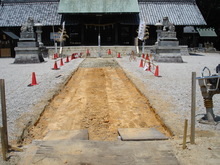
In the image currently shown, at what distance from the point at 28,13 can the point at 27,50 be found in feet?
56.5

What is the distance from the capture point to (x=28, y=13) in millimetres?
34750

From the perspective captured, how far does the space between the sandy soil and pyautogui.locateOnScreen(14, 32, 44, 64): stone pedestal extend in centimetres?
1140

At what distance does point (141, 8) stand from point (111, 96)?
2939cm

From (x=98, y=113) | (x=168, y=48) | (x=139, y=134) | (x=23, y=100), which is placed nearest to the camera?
(x=139, y=134)

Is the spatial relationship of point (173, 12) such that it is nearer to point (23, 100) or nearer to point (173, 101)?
point (173, 101)

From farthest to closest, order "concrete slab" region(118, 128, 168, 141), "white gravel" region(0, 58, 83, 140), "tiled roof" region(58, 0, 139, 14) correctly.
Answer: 1. "tiled roof" region(58, 0, 139, 14)
2. "white gravel" region(0, 58, 83, 140)
3. "concrete slab" region(118, 128, 168, 141)

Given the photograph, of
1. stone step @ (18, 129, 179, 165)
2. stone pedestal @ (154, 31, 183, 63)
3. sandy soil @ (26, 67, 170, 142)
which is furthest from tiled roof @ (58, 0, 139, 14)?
stone step @ (18, 129, 179, 165)

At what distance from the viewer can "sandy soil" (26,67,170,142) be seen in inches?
221

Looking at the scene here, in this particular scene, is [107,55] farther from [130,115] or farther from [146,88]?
[130,115]

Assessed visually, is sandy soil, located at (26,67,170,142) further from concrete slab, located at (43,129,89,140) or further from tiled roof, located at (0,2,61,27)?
tiled roof, located at (0,2,61,27)

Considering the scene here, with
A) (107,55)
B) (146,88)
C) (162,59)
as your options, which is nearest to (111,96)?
(146,88)

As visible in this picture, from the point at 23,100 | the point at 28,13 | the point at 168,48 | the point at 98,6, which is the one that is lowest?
the point at 23,100

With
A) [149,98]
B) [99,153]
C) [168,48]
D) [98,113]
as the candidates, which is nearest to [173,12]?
[168,48]

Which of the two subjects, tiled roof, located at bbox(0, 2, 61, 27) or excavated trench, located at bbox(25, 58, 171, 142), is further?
tiled roof, located at bbox(0, 2, 61, 27)
